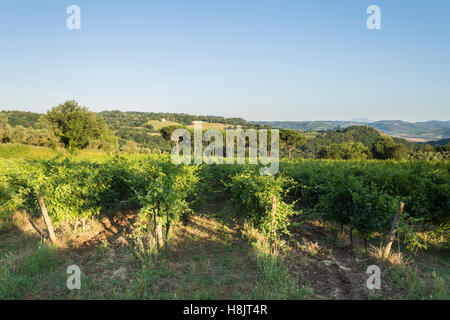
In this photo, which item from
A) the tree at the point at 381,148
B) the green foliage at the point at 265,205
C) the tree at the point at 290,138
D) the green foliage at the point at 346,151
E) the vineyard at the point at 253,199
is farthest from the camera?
the tree at the point at 290,138

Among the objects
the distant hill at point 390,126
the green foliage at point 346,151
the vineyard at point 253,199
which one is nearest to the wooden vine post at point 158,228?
the vineyard at point 253,199

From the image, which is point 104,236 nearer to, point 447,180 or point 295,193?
point 295,193

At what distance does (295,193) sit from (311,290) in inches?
193

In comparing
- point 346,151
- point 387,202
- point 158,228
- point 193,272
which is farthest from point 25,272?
point 346,151

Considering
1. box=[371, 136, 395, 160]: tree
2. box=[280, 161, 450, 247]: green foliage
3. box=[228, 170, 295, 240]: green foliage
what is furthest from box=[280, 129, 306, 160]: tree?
box=[228, 170, 295, 240]: green foliage

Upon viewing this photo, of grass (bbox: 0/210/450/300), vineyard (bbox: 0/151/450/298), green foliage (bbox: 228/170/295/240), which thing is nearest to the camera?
grass (bbox: 0/210/450/300)

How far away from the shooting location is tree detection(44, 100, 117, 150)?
34672 mm

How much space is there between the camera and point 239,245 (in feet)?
19.8

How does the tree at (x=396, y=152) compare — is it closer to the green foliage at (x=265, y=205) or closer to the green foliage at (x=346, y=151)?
the green foliage at (x=346, y=151)

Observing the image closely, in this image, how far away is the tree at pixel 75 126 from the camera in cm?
3467

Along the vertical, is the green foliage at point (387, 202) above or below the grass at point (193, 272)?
above

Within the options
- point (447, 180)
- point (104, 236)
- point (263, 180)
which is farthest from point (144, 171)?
point (447, 180)

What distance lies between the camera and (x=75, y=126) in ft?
115

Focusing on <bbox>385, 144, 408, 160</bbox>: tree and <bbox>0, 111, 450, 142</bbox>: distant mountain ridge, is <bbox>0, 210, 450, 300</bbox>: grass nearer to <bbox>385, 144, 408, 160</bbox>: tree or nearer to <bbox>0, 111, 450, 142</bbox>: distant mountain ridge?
<bbox>385, 144, 408, 160</bbox>: tree
